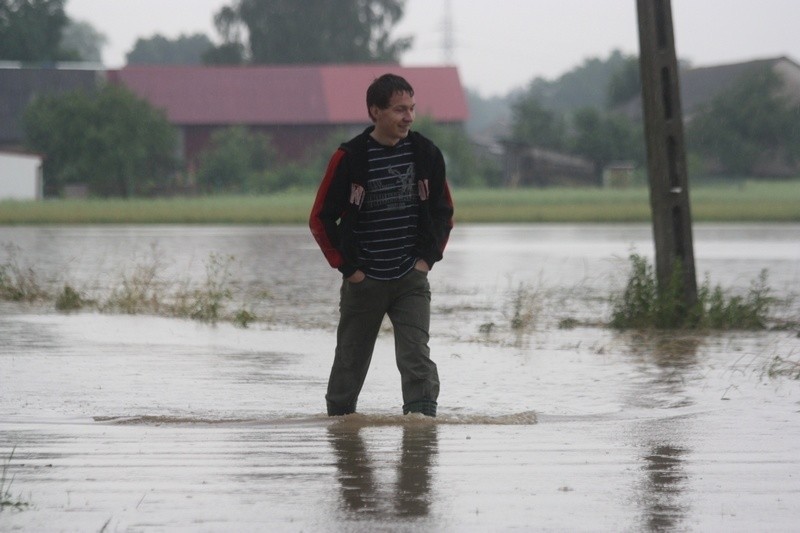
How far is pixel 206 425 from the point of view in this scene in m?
8.45

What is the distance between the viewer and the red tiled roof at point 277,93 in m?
84.4

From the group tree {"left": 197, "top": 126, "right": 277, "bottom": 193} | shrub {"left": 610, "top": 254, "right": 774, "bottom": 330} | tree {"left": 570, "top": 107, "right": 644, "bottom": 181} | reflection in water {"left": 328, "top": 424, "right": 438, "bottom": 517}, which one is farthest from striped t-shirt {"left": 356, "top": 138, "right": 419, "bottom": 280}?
tree {"left": 570, "top": 107, "right": 644, "bottom": 181}

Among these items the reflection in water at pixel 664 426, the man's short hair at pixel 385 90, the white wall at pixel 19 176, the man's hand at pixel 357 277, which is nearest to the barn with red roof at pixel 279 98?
the white wall at pixel 19 176

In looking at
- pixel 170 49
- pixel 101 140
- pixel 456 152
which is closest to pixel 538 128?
pixel 456 152

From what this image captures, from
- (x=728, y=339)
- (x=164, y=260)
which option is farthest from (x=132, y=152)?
(x=728, y=339)

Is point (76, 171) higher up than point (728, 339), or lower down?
higher up

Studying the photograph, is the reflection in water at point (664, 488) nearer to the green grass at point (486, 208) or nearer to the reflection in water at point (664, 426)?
the reflection in water at point (664, 426)

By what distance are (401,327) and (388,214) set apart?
2.03 feet

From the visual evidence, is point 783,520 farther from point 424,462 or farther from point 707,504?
point 424,462

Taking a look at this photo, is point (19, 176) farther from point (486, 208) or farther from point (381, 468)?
point (381, 468)

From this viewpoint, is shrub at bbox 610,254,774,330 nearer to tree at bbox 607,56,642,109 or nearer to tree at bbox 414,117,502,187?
tree at bbox 414,117,502,187

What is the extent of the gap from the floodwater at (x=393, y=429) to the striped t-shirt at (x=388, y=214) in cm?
84

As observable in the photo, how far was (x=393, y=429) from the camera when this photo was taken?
26.5 ft

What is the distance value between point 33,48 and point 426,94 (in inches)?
1045
